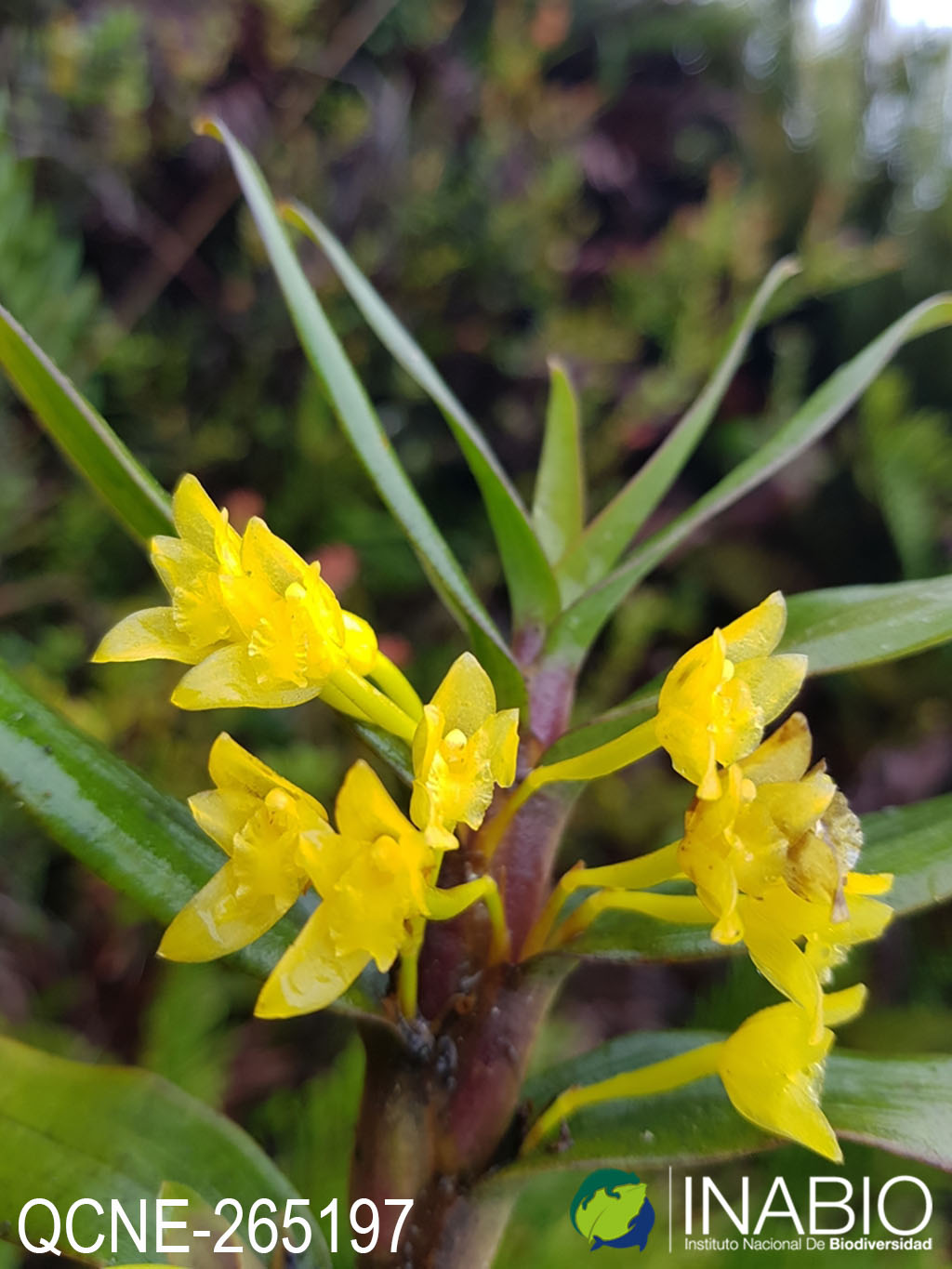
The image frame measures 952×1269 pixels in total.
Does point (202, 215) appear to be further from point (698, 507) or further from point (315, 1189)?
point (315, 1189)

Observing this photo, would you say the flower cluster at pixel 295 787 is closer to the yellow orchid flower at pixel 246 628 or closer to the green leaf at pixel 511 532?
the yellow orchid flower at pixel 246 628

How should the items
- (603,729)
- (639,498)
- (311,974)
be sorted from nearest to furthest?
(311,974)
(603,729)
(639,498)

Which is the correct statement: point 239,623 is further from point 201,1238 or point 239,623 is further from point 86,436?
point 201,1238

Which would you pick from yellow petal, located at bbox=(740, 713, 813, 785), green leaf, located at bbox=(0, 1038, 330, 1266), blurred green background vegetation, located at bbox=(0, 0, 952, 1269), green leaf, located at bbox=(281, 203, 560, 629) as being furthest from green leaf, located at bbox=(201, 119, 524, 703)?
blurred green background vegetation, located at bbox=(0, 0, 952, 1269)

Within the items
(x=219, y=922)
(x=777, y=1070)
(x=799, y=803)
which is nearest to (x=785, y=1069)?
(x=777, y=1070)

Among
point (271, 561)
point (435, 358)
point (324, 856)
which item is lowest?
point (324, 856)

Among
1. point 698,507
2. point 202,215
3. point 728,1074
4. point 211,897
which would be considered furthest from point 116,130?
point 728,1074

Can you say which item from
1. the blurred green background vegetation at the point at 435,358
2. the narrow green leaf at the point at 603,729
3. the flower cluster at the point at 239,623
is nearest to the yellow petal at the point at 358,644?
the flower cluster at the point at 239,623
